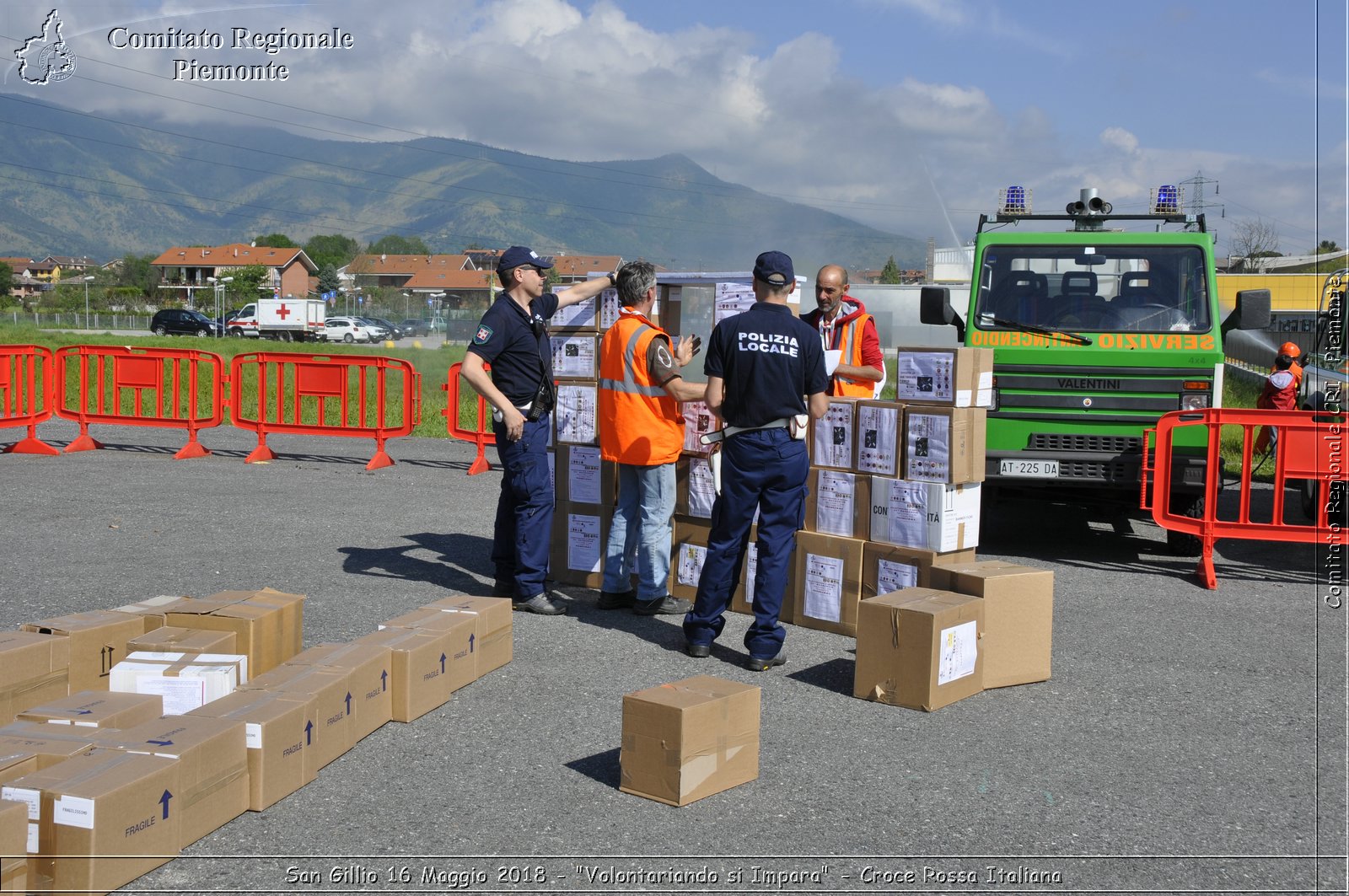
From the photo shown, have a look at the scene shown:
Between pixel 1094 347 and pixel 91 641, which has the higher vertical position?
pixel 1094 347

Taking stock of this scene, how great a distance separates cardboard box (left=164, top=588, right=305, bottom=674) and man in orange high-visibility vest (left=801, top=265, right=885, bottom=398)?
154 inches

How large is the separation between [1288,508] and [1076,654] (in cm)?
700

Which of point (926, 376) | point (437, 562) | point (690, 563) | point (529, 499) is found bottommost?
point (437, 562)

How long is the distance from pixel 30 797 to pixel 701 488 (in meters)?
4.49

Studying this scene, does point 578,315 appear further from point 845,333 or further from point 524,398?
point 845,333

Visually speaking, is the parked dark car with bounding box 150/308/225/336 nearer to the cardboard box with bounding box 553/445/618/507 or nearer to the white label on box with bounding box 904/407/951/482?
the cardboard box with bounding box 553/445/618/507

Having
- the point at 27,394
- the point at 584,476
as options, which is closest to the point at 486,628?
the point at 584,476

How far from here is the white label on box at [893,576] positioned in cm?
640

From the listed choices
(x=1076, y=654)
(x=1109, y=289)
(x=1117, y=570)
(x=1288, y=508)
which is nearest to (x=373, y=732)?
(x=1076, y=654)

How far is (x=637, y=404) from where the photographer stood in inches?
267

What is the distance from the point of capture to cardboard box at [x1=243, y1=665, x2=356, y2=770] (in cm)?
441

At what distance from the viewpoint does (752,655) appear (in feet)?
19.7

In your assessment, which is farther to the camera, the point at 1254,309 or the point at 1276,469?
the point at 1254,309

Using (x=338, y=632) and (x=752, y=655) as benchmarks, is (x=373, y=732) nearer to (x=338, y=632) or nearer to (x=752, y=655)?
(x=338, y=632)
